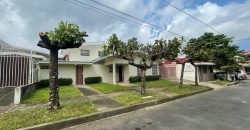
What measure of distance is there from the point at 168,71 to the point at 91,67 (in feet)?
40.1

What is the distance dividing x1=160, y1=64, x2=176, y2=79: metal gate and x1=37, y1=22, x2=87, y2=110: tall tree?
1930 cm

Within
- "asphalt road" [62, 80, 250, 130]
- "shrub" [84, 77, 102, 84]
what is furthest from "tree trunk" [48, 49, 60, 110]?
"shrub" [84, 77, 102, 84]

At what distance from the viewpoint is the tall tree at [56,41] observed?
6.14m

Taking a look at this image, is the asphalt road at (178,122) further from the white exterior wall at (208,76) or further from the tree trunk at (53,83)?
the white exterior wall at (208,76)

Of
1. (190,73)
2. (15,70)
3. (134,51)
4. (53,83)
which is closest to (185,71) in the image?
(190,73)

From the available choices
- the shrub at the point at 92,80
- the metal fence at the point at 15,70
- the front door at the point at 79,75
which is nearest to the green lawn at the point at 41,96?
the metal fence at the point at 15,70

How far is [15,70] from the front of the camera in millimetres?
11531

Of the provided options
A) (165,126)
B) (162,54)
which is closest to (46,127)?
(165,126)

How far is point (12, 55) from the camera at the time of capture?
11.7 meters

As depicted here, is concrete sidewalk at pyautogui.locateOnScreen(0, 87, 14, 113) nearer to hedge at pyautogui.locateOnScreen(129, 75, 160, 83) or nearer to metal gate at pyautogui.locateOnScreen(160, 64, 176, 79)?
hedge at pyautogui.locateOnScreen(129, 75, 160, 83)

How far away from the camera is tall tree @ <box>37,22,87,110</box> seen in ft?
20.1

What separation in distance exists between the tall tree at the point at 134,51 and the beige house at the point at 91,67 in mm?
6720

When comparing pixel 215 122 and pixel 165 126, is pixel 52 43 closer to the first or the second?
pixel 165 126

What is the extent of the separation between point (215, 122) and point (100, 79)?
48.3 feet
